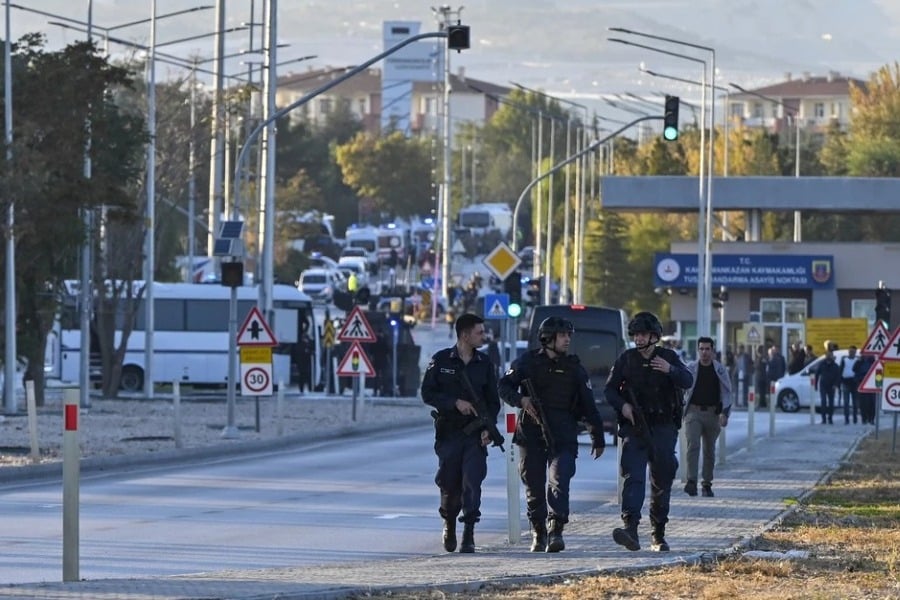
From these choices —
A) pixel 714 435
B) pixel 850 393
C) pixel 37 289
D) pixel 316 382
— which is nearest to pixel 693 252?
pixel 316 382

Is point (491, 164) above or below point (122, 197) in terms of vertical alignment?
above

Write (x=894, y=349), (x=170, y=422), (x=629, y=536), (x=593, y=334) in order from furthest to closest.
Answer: (x=170, y=422), (x=593, y=334), (x=894, y=349), (x=629, y=536)

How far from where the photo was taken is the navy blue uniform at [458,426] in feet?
49.8

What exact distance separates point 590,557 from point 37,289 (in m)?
30.6

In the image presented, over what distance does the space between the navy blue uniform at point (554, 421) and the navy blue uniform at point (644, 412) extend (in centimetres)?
28

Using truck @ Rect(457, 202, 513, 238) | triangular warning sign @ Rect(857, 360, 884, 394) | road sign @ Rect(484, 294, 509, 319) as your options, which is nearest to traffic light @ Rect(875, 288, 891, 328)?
triangular warning sign @ Rect(857, 360, 884, 394)

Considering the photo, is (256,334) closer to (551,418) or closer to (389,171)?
(551,418)

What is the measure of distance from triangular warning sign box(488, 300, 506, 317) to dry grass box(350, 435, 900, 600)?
79.2 feet

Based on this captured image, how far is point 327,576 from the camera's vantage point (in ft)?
42.5

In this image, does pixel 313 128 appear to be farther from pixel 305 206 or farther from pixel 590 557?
pixel 590 557

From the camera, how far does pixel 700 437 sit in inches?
884

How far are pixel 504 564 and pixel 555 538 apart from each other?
3.83 ft

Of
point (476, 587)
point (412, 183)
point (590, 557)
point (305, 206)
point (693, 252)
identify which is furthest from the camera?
point (412, 183)

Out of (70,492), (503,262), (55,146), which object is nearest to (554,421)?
(70,492)
